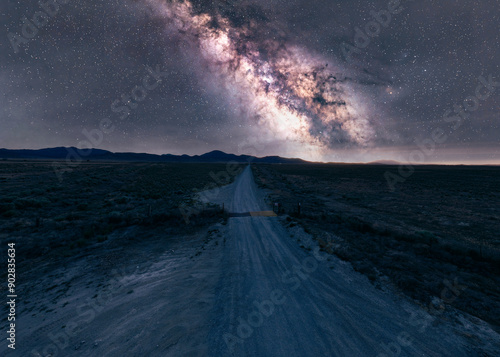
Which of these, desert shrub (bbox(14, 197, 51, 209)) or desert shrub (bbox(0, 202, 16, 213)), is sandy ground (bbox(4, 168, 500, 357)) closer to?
desert shrub (bbox(0, 202, 16, 213))

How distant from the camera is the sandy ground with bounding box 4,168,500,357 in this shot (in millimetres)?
5176

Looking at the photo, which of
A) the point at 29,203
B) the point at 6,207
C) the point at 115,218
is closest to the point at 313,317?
the point at 115,218

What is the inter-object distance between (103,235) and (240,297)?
1186cm

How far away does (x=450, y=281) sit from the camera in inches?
329

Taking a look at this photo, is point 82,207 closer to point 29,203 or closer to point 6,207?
point 29,203

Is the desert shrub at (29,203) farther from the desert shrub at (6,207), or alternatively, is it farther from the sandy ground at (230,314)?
the sandy ground at (230,314)

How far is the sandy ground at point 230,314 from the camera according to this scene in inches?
204

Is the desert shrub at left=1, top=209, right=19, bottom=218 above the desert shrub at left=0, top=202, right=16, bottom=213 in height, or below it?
below

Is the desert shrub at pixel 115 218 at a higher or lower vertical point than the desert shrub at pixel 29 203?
lower

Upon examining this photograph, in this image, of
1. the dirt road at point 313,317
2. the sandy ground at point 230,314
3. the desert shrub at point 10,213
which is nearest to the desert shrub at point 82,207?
the desert shrub at point 10,213

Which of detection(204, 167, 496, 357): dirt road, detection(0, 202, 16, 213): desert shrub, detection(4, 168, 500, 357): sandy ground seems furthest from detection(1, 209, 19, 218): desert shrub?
detection(204, 167, 496, 357): dirt road

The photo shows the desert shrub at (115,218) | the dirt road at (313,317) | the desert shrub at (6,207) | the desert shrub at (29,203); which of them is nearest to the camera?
the dirt road at (313,317)

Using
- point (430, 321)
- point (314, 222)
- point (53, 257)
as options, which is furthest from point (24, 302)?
point (314, 222)

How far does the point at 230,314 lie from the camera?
624cm
